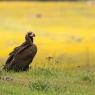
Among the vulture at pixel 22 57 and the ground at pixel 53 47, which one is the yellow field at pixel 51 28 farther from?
the vulture at pixel 22 57

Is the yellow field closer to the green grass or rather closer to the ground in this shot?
the ground

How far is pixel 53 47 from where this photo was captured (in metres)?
35.1

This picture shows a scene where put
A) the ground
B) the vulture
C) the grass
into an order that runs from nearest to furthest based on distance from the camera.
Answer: the grass
the ground
the vulture

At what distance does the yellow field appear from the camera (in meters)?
34.3

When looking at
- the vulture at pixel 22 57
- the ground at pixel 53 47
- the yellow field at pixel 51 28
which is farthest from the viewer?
the yellow field at pixel 51 28

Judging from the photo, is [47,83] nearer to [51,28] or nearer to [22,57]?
[22,57]

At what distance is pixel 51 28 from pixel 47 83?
3261cm

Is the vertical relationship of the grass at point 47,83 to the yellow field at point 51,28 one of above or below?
above

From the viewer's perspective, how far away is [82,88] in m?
13.4

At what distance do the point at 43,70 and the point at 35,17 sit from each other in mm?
37744

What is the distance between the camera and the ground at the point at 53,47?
13202 mm

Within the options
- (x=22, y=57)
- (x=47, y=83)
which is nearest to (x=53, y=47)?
(x=22, y=57)

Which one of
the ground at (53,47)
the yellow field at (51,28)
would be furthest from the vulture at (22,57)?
the yellow field at (51,28)

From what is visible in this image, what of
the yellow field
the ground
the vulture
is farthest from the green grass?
the yellow field
